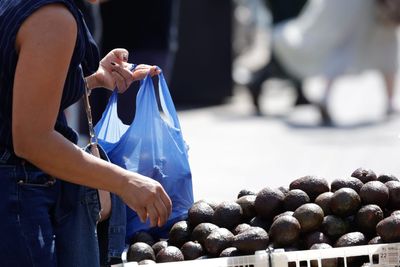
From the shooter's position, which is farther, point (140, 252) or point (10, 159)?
point (140, 252)

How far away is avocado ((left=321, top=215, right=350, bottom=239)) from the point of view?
382cm

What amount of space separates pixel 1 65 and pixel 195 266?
89 centimetres

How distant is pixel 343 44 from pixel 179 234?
7.35m

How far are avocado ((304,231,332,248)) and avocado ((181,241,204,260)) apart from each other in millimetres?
357

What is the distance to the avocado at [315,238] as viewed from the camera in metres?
3.73

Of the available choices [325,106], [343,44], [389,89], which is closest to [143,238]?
[325,106]

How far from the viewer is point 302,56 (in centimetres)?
1124

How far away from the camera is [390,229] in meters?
3.60

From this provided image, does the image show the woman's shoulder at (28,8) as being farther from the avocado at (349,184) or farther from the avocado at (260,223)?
the avocado at (349,184)

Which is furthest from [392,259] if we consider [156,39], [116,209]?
[156,39]

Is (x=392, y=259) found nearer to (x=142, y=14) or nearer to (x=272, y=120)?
(x=142, y=14)

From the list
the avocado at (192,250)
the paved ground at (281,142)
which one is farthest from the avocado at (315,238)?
the paved ground at (281,142)

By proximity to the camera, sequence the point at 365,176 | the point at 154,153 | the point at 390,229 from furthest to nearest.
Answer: the point at 365,176 → the point at 154,153 → the point at 390,229

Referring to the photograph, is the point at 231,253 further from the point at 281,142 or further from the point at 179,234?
the point at 281,142
